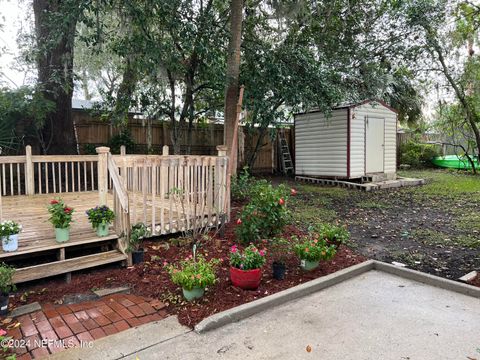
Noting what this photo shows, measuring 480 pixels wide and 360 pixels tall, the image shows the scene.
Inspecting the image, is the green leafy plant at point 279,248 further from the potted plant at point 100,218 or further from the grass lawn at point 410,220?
the potted plant at point 100,218

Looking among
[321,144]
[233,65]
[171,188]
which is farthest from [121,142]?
[321,144]

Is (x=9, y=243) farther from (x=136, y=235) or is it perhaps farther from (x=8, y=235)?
(x=136, y=235)

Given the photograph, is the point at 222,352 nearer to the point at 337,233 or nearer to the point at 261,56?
the point at 337,233

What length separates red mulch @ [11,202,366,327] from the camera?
2719 mm

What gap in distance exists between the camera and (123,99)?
25.2 feet

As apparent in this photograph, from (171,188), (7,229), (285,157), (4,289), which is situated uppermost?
(285,157)

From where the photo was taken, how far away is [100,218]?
11.7ft

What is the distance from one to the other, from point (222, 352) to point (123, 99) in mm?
6781

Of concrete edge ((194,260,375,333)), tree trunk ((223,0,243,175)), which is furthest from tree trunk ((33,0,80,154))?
concrete edge ((194,260,375,333))

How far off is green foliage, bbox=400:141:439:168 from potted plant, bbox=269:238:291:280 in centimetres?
1286

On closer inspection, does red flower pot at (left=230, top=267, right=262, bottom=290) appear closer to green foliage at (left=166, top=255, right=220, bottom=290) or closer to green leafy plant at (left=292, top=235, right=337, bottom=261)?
green foliage at (left=166, top=255, right=220, bottom=290)

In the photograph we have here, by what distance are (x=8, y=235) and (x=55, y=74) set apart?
4649mm

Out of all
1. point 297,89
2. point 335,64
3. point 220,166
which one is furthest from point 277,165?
point 220,166

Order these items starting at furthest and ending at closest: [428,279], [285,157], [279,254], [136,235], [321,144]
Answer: [285,157], [321,144], [279,254], [136,235], [428,279]
